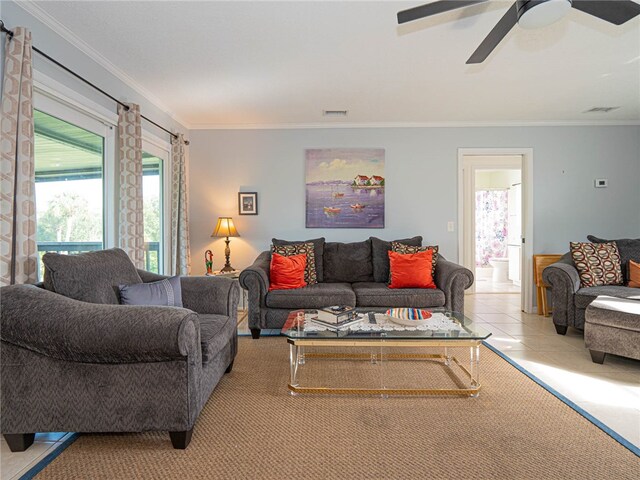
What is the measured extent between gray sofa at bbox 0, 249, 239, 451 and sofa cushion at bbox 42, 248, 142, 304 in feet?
0.59

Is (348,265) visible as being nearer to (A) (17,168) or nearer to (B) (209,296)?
(B) (209,296)

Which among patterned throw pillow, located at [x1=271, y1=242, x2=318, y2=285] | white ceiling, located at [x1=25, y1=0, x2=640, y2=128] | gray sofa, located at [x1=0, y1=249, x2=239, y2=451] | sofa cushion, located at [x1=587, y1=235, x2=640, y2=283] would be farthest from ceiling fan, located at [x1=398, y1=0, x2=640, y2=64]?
sofa cushion, located at [x1=587, y1=235, x2=640, y2=283]

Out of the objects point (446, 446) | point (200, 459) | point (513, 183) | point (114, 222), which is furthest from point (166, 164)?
point (513, 183)

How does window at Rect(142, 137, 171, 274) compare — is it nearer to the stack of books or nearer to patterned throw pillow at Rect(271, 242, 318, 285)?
patterned throw pillow at Rect(271, 242, 318, 285)

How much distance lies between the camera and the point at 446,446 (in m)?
1.71

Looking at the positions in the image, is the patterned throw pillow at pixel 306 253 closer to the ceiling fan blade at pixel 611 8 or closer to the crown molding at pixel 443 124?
the crown molding at pixel 443 124

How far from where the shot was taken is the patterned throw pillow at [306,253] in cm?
391

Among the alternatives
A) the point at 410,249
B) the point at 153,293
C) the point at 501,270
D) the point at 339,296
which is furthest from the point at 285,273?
the point at 501,270

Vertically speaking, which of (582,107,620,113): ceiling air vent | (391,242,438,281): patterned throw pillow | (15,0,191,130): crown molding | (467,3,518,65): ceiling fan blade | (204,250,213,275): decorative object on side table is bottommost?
(204,250,213,275): decorative object on side table

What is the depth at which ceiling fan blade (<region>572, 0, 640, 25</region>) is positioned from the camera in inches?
63.1

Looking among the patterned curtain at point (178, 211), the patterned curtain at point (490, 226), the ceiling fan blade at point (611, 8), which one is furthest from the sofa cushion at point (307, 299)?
the patterned curtain at point (490, 226)

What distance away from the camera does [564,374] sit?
2586 mm

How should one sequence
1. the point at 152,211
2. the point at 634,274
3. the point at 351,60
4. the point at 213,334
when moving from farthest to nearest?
the point at 152,211, the point at 634,274, the point at 351,60, the point at 213,334

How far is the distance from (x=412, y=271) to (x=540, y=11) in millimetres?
2453
